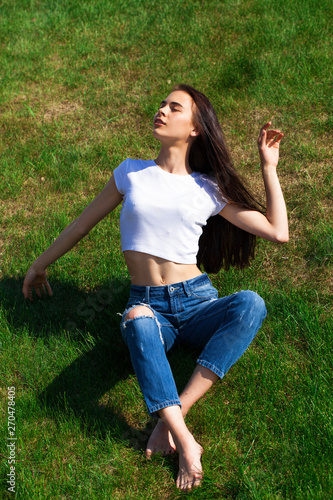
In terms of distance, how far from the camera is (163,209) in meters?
3.16

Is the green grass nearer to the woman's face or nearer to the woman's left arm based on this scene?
the woman's left arm

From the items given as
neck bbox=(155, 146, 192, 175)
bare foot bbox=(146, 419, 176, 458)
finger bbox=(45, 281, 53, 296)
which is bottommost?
bare foot bbox=(146, 419, 176, 458)

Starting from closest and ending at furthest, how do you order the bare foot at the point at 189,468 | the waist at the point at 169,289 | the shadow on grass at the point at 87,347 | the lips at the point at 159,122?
1. the bare foot at the point at 189,468
2. the shadow on grass at the point at 87,347
3. the waist at the point at 169,289
4. the lips at the point at 159,122

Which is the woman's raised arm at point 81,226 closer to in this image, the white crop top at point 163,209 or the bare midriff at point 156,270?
the white crop top at point 163,209

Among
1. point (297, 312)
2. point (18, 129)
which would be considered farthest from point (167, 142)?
point (18, 129)

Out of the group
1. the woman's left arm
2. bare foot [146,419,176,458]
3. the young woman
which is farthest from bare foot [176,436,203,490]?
the woman's left arm

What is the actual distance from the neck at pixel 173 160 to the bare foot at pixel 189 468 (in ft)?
5.13

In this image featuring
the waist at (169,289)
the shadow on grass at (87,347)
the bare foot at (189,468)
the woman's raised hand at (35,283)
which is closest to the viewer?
the bare foot at (189,468)

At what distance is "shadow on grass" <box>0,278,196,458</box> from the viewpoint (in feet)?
9.82

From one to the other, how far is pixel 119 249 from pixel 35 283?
74cm

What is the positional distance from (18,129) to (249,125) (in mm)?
2142

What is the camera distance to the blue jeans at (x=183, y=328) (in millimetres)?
2705

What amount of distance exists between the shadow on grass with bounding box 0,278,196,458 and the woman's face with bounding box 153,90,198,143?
43.4 inches

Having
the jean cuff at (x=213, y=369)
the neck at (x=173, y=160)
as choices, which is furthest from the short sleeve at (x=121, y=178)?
the jean cuff at (x=213, y=369)
